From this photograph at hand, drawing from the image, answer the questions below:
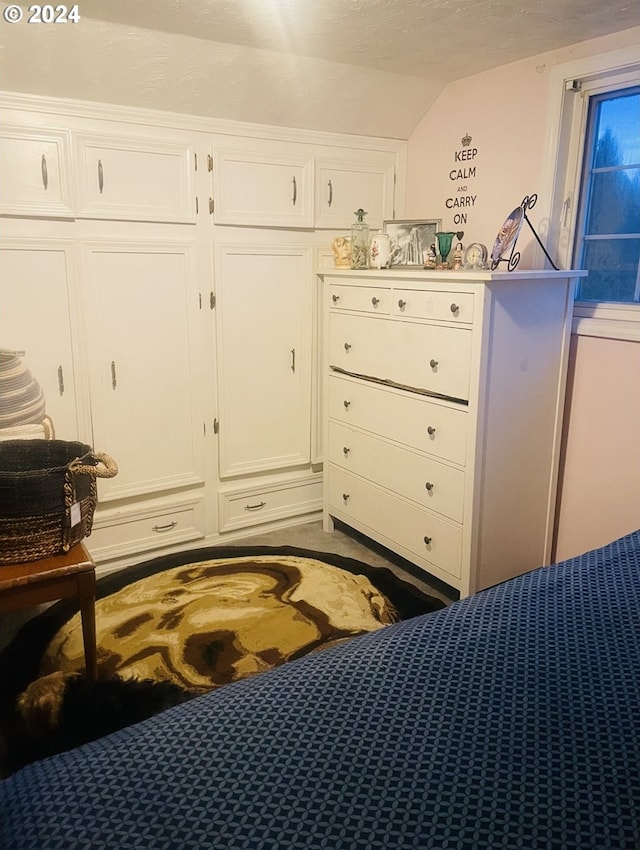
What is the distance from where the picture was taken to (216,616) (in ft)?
8.16

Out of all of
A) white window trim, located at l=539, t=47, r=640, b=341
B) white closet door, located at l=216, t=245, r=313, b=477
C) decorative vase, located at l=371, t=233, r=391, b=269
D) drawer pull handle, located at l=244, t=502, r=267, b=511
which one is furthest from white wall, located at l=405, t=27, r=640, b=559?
drawer pull handle, located at l=244, t=502, r=267, b=511

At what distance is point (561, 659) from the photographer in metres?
0.98

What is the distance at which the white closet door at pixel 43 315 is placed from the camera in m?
2.55

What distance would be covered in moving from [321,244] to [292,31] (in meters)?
1.02

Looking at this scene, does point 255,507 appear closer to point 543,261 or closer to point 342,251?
point 342,251

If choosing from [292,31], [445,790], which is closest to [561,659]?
[445,790]

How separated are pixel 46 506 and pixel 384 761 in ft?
4.47

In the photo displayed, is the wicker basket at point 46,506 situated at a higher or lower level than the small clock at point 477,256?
lower

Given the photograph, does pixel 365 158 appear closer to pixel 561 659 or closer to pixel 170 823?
pixel 561 659

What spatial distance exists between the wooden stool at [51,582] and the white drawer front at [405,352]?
140 centimetres

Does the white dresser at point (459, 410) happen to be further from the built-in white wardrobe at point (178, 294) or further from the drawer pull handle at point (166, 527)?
the drawer pull handle at point (166, 527)

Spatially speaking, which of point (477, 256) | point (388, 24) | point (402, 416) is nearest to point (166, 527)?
point (402, 416)

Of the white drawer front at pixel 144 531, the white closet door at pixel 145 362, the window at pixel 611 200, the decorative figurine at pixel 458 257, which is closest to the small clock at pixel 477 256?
the decorative figurine at pixel 458 257

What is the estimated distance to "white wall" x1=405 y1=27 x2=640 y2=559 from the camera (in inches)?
101
